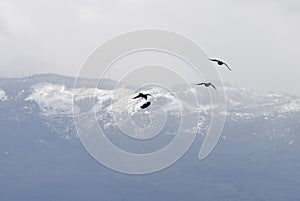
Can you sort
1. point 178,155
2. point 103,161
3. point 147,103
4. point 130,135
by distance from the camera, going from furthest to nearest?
point 130,135, point 178,155, point 103,161, point 147,103

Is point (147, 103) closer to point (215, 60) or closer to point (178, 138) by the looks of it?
point (215, 60)

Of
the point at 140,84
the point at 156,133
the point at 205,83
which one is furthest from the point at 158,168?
the point at 205,83

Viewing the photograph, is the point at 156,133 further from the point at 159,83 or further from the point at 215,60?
the point at 215,60

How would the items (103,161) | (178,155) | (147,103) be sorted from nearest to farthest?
(147,103) → (103,161) → (178,155)

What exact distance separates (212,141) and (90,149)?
8334mm

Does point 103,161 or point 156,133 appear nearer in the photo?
point 103,161

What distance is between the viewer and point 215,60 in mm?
35938

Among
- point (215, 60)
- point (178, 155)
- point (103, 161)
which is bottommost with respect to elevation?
point (103, 161)

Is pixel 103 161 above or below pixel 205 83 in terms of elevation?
below

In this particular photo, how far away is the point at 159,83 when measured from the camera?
4428 cm

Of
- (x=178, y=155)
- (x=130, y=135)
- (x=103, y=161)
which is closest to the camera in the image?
(x=103, y=161)

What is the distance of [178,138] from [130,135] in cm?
328

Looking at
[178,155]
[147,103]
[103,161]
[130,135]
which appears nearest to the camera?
[147,103]

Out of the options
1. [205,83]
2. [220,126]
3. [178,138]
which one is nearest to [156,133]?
[178,138]
